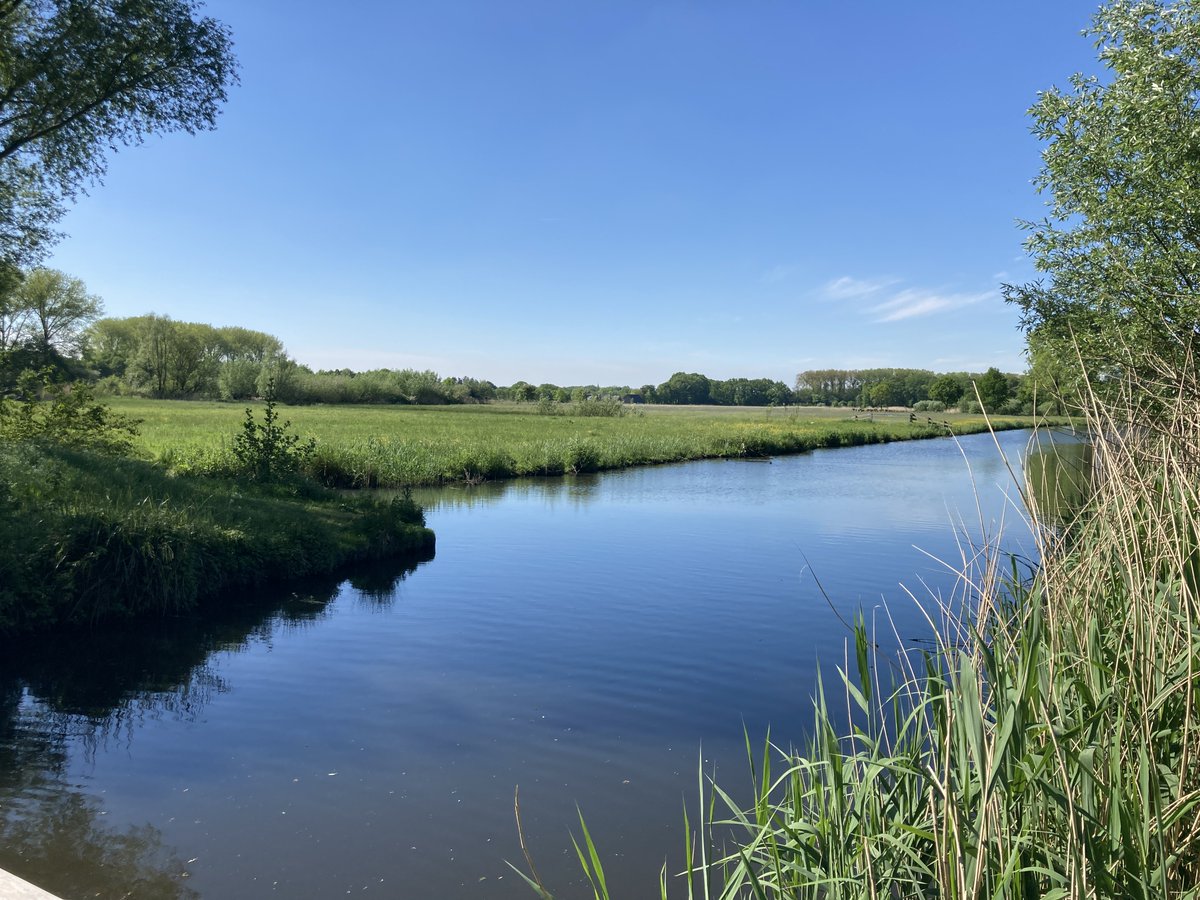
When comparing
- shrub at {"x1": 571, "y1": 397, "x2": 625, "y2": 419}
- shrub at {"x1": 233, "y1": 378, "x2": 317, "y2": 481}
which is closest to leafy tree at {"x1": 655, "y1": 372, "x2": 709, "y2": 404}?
shrub at {"x1": 571, "y1": 397, "x2": 625, "y2": 419}

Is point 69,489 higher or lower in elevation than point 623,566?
higher

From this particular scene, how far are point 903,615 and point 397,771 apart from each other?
790 centimetres

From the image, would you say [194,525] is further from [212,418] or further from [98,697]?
[212,418]

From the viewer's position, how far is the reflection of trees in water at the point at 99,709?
529cm

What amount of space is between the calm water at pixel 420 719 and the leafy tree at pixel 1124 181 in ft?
15.3

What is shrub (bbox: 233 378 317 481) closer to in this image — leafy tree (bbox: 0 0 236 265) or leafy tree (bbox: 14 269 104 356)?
leafy tree (bbox: 0 0 236 265)

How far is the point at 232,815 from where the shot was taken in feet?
20.0

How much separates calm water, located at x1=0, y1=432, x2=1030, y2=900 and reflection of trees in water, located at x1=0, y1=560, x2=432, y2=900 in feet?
0.09

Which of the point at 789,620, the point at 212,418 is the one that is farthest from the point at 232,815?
the point at 212,418

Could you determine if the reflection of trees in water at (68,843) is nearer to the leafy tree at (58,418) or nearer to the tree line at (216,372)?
the leafy tree at (58,418)

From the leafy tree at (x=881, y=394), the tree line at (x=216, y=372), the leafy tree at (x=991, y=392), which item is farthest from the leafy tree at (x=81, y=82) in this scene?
the leafy tree at (x=881, y=394)

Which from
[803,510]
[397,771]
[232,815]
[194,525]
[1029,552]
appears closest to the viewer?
[232,815]

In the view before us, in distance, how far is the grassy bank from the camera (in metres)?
10.0

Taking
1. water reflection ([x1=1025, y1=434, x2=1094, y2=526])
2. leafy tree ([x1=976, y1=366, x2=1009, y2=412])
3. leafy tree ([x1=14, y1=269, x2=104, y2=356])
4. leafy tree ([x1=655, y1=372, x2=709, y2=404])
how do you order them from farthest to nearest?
leafy tree ([x1=655, y1=372, x2=709, y2=404]) → leafy tree ([x1=14, y1=269, x2=104, y2=356]) → leafy tree ([x1=976, y1=366, x2=1009, y2=412]) → water reflection ([x1=1025, y1=434, x2=1094, y2=526])
